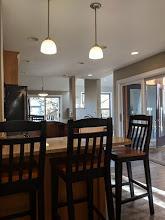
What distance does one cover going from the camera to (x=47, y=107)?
39.9 feet

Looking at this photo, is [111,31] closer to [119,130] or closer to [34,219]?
[34,219]

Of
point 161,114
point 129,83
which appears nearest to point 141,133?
point 161,114

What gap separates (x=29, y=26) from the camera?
3.67 metres

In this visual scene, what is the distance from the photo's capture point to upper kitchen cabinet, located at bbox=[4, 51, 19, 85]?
4270 mm

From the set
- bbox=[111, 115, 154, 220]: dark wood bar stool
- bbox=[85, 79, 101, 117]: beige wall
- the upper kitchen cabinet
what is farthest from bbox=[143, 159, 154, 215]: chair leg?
bbox=[85, 79, 101, 117]: beige wall

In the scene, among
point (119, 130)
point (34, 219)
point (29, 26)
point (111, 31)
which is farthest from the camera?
point (119, 130)

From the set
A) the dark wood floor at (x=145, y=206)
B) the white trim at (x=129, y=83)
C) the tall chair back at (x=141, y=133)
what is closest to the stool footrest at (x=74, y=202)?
the dark wood floor at (x=145, y=206)

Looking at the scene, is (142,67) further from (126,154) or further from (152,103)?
(126,154)

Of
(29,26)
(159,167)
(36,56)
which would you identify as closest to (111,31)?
(29,26)

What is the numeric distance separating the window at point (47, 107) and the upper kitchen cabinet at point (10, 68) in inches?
298

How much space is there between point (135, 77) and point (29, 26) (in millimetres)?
3440

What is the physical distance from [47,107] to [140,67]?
22.9 feet

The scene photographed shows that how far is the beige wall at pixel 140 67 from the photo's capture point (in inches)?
211

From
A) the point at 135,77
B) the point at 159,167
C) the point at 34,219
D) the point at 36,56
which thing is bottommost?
the point at 159,167
